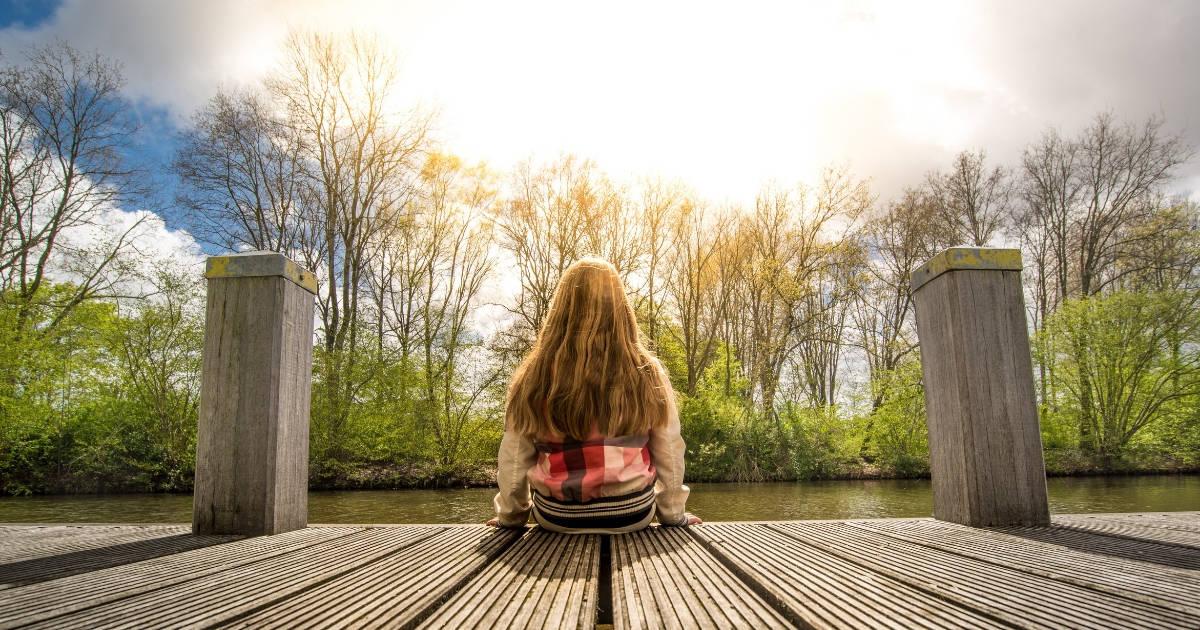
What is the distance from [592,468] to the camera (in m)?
2.27

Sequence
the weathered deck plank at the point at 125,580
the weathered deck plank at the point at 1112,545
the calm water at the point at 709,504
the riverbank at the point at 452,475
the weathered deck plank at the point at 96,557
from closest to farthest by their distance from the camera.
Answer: the weathered deck plank at the point at 125,580
the weathered deck plank at the point at 96,557
the weathered deck plank at the point at 1112,545
the calm water at the point at 709,504
the riverbank at the point at 452,475

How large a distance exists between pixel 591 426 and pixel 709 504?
942 centimetres

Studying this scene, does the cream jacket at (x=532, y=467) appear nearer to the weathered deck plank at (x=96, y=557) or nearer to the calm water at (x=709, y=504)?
the weathered deck plank at (x=96, y=557)

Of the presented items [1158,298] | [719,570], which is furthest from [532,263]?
[1158,298]

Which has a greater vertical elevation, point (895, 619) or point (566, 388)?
point (566, 388)

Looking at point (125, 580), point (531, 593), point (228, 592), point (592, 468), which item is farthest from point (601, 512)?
point (125, 580)

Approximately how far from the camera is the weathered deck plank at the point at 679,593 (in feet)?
3.74

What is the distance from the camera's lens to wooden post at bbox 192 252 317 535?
2578 mm

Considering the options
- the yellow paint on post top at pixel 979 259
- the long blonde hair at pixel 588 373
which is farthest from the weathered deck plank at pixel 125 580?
the yellow paint on post top at pixel 979 259

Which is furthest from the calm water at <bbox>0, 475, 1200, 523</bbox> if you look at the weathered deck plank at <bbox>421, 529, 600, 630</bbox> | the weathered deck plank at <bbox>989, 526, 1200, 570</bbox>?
the weathered deck plank at <bbox>421, 529, 600, 630</bbox>

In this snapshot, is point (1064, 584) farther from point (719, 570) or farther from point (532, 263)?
point (532, 263)

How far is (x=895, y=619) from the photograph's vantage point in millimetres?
1165

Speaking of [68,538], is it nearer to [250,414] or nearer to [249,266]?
[250,414]

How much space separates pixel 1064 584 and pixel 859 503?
34.9 ft
